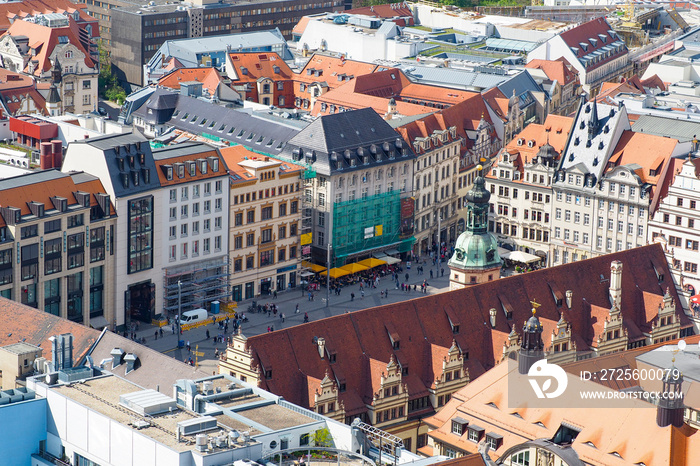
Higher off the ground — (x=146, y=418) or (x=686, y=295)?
(x=146, y=418)

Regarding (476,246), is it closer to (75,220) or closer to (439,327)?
(439,327)

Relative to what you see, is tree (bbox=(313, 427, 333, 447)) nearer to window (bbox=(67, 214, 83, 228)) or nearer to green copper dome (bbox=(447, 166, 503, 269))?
green copper dome (bbox=(447, 166, 503, 269))

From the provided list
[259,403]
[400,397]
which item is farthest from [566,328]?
[259,403]

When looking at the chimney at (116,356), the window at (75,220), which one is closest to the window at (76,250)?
the window at (75,220)

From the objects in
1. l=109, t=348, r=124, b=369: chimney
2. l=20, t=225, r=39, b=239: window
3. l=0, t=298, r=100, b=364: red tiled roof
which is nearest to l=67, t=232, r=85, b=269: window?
l=20, t=225, r=39, b=239: window

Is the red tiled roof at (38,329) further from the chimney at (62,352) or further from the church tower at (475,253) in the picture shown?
the church tower at (475,253)

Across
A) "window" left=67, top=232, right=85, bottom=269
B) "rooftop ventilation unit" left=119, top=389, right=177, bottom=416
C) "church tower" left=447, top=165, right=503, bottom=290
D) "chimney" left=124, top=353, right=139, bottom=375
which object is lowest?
"window" left=67, top=232, right=85, bottom=269

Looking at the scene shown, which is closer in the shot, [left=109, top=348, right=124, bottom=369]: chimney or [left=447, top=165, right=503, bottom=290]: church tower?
[left=109, top=348, right=124, bottom=369]: chimney

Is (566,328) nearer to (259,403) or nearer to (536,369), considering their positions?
(536,369)
